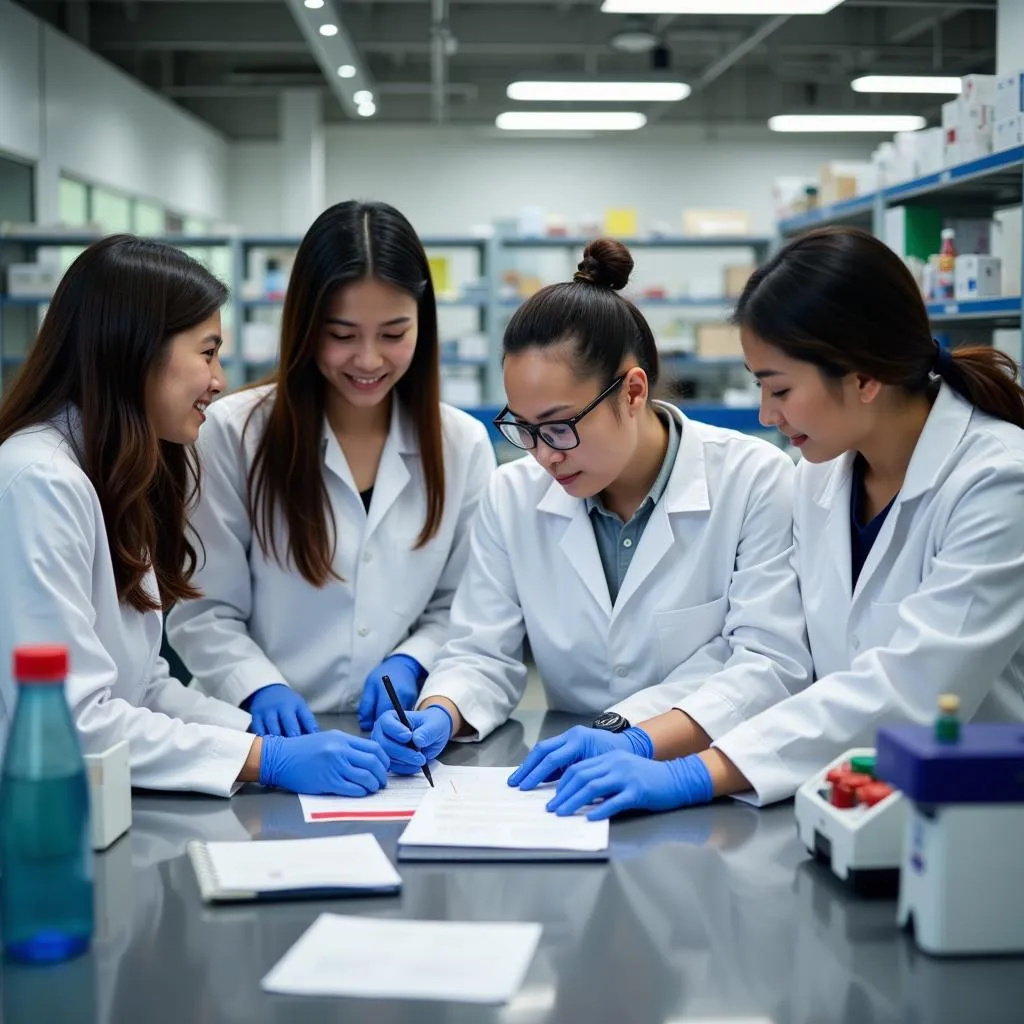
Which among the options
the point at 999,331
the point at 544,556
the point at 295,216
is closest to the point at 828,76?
the point at 295,216

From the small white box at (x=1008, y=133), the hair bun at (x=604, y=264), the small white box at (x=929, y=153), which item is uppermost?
the small white box at (x=929, y=153)

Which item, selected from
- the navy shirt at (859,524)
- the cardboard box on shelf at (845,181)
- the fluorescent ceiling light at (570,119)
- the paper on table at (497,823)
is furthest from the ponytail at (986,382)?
the fluorescent ceiling light at (570,119)

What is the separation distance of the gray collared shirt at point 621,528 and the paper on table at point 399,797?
0.41 m

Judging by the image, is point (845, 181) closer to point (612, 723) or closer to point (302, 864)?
point (612, 723)

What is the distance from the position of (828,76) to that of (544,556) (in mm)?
10624

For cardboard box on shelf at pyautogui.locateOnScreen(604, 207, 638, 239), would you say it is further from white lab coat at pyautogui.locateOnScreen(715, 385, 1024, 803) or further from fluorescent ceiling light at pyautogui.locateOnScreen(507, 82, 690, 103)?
white lab coat at pyautogui.locateOnScreen(715, 385, 1024, 803)

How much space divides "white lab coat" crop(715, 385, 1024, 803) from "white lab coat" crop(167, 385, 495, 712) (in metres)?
0.77

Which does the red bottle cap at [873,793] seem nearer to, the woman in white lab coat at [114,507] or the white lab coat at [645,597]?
the white lab coat at [645,597]

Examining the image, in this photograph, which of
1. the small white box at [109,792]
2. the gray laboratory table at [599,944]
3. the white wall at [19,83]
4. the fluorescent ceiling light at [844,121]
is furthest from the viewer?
the fluorescent ceiling light at [844,121]

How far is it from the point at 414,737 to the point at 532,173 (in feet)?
38.8

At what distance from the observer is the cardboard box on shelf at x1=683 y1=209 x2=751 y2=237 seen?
855 cm

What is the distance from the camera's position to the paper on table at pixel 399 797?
1.52m

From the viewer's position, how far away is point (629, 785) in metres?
1.50

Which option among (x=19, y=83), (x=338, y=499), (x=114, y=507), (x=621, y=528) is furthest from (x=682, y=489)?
(x=19, y=83)
